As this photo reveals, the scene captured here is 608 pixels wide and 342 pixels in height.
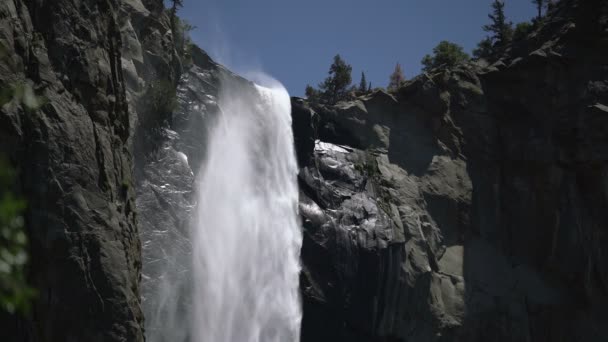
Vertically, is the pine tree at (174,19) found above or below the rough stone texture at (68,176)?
above

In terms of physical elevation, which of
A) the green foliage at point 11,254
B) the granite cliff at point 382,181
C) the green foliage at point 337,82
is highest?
the green foliage at point 337,82

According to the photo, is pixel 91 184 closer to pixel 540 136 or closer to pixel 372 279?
pixel 372 279

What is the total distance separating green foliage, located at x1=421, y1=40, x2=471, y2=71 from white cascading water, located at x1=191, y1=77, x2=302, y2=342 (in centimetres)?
1907

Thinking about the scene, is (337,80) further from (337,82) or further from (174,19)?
(174,19)

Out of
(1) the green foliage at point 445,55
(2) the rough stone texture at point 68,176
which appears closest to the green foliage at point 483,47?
(1) the green foliage at point 445,55

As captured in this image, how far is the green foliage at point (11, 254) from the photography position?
6.28ft

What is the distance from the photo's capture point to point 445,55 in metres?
41.4

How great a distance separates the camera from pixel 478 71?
2967 centimetres

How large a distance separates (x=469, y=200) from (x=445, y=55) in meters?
17.7

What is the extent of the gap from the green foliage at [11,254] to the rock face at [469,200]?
19.4 metres

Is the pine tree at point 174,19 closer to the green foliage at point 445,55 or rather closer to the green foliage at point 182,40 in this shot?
the green foliage at point 182,40

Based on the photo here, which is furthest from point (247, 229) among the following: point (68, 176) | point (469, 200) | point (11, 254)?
point (11, 254)

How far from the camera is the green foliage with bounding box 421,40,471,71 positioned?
41.0 meters

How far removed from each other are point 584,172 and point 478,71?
738 cm
